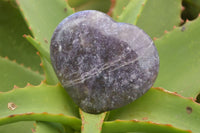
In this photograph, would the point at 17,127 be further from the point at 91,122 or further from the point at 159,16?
the point at 159,16

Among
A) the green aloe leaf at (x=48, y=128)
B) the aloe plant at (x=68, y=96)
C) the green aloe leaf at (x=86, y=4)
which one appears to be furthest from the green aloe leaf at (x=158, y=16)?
the green aloe leaf at (x=48, y=128)

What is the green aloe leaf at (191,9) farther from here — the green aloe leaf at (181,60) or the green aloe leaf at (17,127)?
the green aloe leaf at (17,127)

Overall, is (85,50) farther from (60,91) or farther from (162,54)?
(162,54)

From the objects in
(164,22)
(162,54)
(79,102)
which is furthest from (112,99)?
(164,22)

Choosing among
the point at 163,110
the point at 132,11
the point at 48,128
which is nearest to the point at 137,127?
the point at 163,110

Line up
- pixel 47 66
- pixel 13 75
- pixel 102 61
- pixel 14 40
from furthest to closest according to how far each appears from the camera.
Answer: pixel 14 40 → pixel 13 75 → pixel 47 66 → pixel 102 61

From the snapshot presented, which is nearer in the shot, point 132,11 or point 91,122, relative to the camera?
point 91,122

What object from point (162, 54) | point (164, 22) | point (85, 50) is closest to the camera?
point (85, 50)
